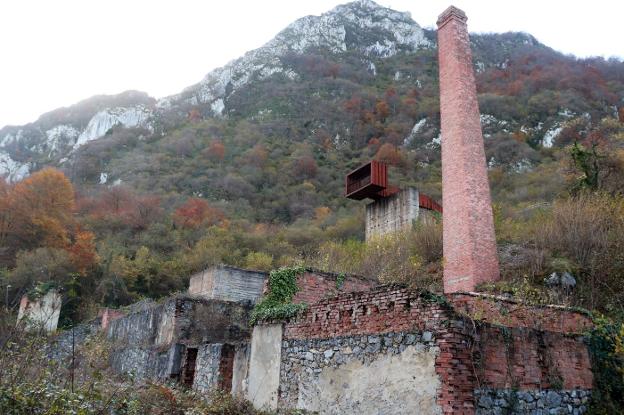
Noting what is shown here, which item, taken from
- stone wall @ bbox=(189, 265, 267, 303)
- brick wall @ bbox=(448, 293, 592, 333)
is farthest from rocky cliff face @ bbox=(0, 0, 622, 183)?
brick wall @ bbox=(448, 293, 592, 333)

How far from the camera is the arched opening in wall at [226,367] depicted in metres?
11.1

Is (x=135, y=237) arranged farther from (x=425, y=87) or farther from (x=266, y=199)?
(x=425, y=87)

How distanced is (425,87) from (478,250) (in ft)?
181

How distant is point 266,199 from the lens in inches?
2041

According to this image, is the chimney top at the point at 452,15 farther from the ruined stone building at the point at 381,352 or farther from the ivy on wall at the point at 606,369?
the ivy on wall at the point at 606,369

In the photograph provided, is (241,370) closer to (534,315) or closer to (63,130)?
(534,315)

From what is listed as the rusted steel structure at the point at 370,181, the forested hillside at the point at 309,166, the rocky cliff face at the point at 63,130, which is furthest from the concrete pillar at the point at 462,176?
the rocky cliff face at the point at 63,130

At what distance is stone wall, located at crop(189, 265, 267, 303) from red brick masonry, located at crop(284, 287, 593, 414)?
1267 cm

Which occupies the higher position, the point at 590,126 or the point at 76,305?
the point at 590,126

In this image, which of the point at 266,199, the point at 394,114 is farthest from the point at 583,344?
the point at 394,114

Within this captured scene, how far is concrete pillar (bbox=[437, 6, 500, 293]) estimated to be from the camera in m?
17.2

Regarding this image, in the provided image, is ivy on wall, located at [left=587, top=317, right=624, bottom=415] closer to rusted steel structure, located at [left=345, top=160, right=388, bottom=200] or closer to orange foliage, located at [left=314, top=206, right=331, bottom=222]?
rusted steel structure, located at [left=345, top=160, right=388, bottom=200]

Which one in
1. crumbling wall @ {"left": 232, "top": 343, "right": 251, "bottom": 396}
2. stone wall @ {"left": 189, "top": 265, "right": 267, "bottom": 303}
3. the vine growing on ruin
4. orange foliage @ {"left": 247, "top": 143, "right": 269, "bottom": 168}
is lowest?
crumbling wall @ {"left": 232, "top": 343, "right": 251, "bottom": 396}

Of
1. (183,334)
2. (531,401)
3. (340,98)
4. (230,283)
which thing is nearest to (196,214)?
(230,283)
